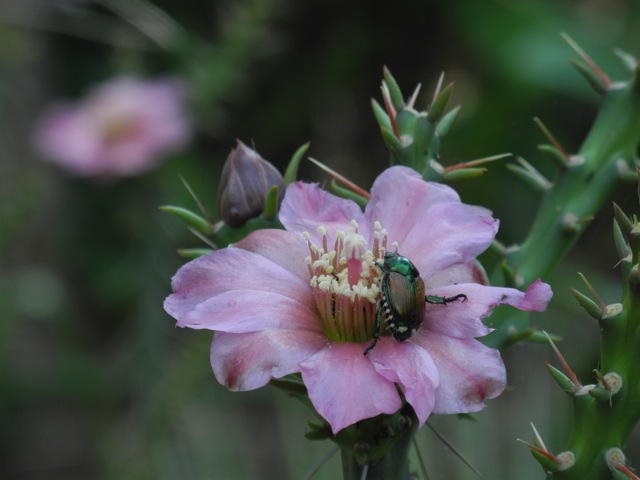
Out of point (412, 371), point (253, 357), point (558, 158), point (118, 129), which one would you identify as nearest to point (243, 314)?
point (253, 357)

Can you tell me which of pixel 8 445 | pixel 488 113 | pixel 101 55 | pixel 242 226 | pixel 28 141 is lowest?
pixel 8 445

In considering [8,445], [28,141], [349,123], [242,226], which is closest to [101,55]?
[28,141]

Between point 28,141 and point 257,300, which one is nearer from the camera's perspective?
point 257,300

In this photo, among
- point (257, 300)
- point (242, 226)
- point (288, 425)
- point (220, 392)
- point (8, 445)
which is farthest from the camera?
point (8, 445)

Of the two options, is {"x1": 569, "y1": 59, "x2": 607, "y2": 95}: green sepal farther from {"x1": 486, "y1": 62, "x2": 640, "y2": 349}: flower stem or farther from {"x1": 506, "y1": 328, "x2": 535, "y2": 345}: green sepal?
{"x1": 506, "y1": 328, "x2": 535, "y2": 345}: green sepal

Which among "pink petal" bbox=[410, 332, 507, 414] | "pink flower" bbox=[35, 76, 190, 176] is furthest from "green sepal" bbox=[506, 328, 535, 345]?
"pink flower" bbox=[35, 76, 190, 176]

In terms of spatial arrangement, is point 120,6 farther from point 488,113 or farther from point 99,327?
point 99,327

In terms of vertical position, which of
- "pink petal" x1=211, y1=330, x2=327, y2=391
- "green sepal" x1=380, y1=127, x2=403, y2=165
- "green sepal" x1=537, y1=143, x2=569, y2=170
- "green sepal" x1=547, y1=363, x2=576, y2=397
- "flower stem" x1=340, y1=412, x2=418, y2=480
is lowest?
"flower stem" x1=340, y1=412, x2=418, y2=480
